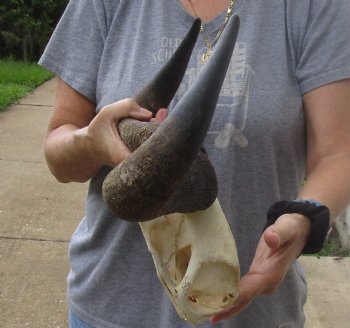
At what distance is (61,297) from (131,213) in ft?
11.2

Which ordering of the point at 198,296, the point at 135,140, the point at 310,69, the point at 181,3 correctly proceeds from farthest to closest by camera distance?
the point at 181,3 → the point at 310,69 → the point at 198,296 → the point at 135,140

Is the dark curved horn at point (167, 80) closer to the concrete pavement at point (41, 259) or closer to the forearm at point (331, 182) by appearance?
the forearm at point (331, 182)

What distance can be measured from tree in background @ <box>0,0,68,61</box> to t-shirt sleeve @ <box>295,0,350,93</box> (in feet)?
41.3

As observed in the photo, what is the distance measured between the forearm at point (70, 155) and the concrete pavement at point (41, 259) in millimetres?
2554

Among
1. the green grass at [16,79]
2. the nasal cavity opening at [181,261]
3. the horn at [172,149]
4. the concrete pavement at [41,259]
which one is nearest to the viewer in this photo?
the horn at [172,149]

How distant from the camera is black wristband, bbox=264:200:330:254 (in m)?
1.62

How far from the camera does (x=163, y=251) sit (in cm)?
164

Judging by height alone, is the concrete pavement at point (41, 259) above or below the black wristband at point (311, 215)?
below

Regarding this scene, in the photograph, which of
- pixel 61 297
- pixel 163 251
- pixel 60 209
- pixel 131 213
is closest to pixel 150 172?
pixel 131 213

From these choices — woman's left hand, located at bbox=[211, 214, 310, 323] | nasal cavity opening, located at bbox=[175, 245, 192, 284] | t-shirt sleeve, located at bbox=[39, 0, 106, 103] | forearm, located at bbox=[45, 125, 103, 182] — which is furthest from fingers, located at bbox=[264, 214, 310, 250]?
t-shirt sleeve, located at bbox=[39, 0, 106, 103]

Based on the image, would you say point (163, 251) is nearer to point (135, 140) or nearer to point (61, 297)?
point (135, 140)

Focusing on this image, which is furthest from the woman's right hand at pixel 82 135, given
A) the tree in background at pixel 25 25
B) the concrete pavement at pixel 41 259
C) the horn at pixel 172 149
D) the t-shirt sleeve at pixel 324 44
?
the tree in background at pixel 25 25

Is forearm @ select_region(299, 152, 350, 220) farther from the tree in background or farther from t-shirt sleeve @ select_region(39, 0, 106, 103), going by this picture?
the tree in background

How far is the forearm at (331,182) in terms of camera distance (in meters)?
1.77
